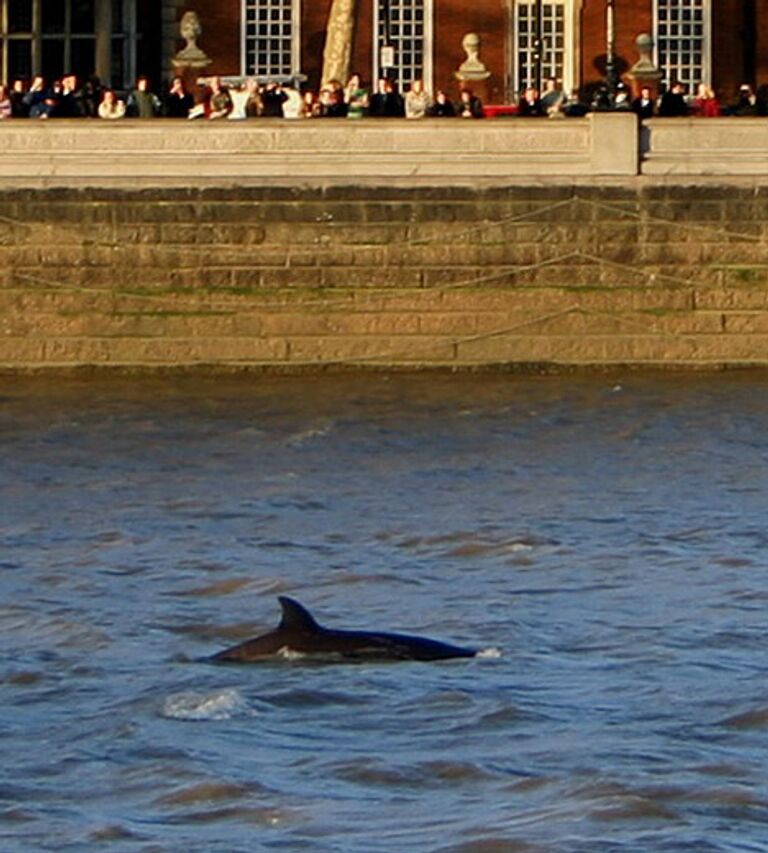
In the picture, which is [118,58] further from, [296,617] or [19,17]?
[296,617]

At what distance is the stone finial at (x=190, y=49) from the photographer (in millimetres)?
46031

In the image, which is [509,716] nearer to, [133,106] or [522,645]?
[522,645]

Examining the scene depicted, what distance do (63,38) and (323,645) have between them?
26712mm

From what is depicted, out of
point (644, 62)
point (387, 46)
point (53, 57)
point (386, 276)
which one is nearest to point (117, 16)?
point (53, 57)

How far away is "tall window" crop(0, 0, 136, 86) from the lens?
4631 cm

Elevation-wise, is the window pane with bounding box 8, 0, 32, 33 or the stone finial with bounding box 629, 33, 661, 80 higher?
the window pane with bounding box 8, 0, 32, 33

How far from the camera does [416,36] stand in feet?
156

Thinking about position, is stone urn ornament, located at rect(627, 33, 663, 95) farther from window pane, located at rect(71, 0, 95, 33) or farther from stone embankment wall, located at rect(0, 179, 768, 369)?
stone embankment wall, located at rect(0, 179, 768, 369)

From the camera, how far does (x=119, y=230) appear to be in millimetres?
36656

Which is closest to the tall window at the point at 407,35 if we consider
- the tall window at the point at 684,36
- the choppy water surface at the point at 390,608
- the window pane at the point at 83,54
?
the tall window at the point at 684,36

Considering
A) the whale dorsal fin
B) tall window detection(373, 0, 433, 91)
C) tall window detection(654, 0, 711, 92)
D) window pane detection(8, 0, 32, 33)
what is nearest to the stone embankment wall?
window pane detection(8, 0, 32, 33)

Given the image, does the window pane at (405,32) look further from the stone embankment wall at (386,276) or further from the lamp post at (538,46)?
the stone embankment wall at (386,276)

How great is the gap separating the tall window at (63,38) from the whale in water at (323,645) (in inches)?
1020

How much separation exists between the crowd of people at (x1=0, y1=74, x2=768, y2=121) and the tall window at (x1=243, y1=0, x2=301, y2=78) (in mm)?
5846
